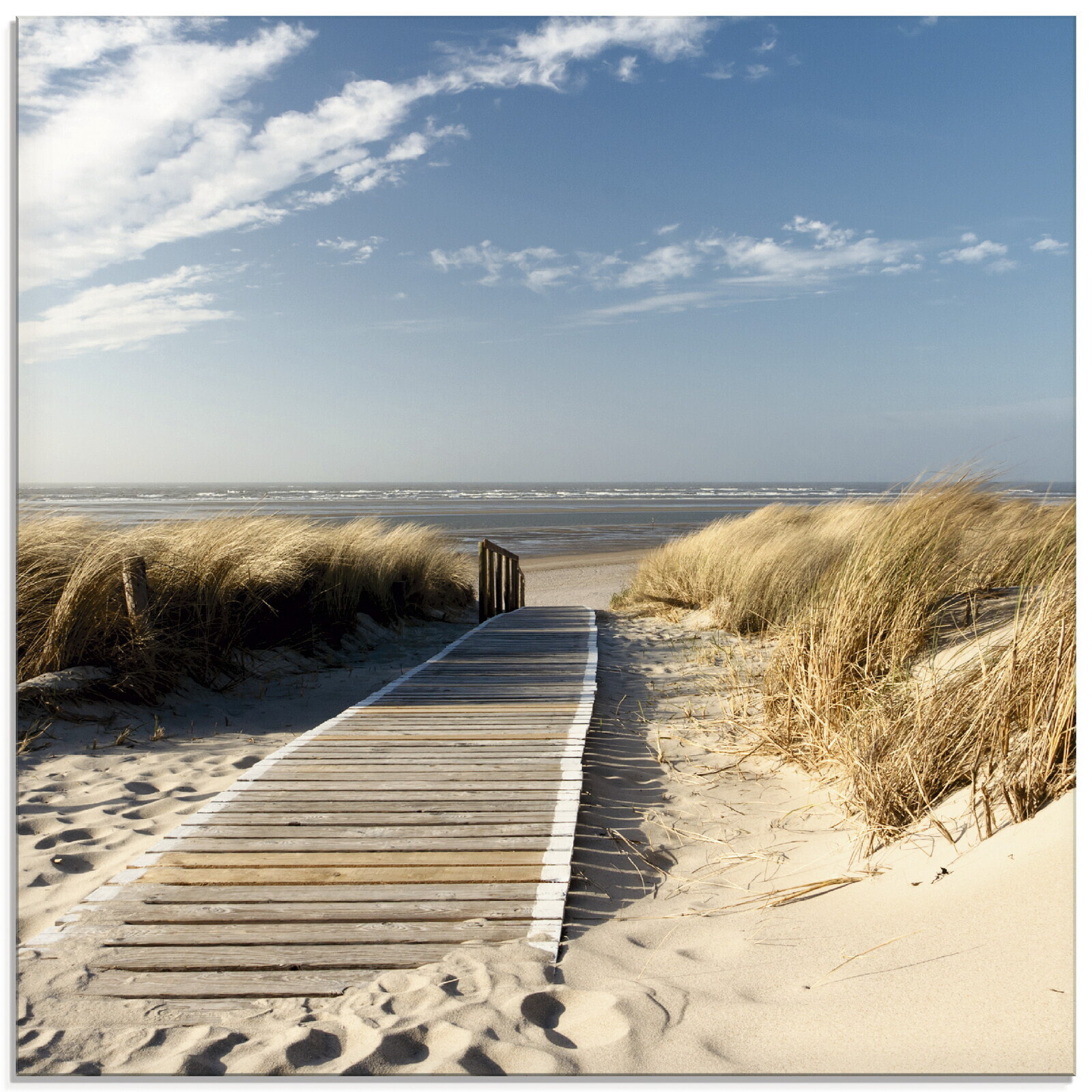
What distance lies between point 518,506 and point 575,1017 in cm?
4342

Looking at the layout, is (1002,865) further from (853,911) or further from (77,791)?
(77,791)

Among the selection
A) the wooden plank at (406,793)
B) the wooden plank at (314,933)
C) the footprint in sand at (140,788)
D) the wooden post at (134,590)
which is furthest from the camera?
the wooden post at (134,590)

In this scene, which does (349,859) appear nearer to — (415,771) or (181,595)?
(415,771)

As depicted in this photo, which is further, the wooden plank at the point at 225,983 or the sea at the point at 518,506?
the sea at the point at 518,506

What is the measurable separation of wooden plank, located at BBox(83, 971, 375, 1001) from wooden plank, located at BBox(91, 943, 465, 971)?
2 centimetres

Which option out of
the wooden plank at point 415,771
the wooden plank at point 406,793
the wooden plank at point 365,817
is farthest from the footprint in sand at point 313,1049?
the wooden plank at point 415,771

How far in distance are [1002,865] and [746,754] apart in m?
1.95

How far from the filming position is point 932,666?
3.39 meters

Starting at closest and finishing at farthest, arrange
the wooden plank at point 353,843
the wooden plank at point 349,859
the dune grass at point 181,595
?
the wooden plank at point 349,859
the wooden plank at point 353,843
the dune grass at point 181,595

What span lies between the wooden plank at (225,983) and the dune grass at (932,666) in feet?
6.12

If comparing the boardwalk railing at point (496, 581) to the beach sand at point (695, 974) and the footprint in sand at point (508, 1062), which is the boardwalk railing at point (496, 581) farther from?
the footprint in sand at point (508, 1062)

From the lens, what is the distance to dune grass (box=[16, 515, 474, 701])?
493cm

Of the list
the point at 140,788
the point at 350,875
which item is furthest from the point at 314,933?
the point at 140,788

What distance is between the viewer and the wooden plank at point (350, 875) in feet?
8.43
